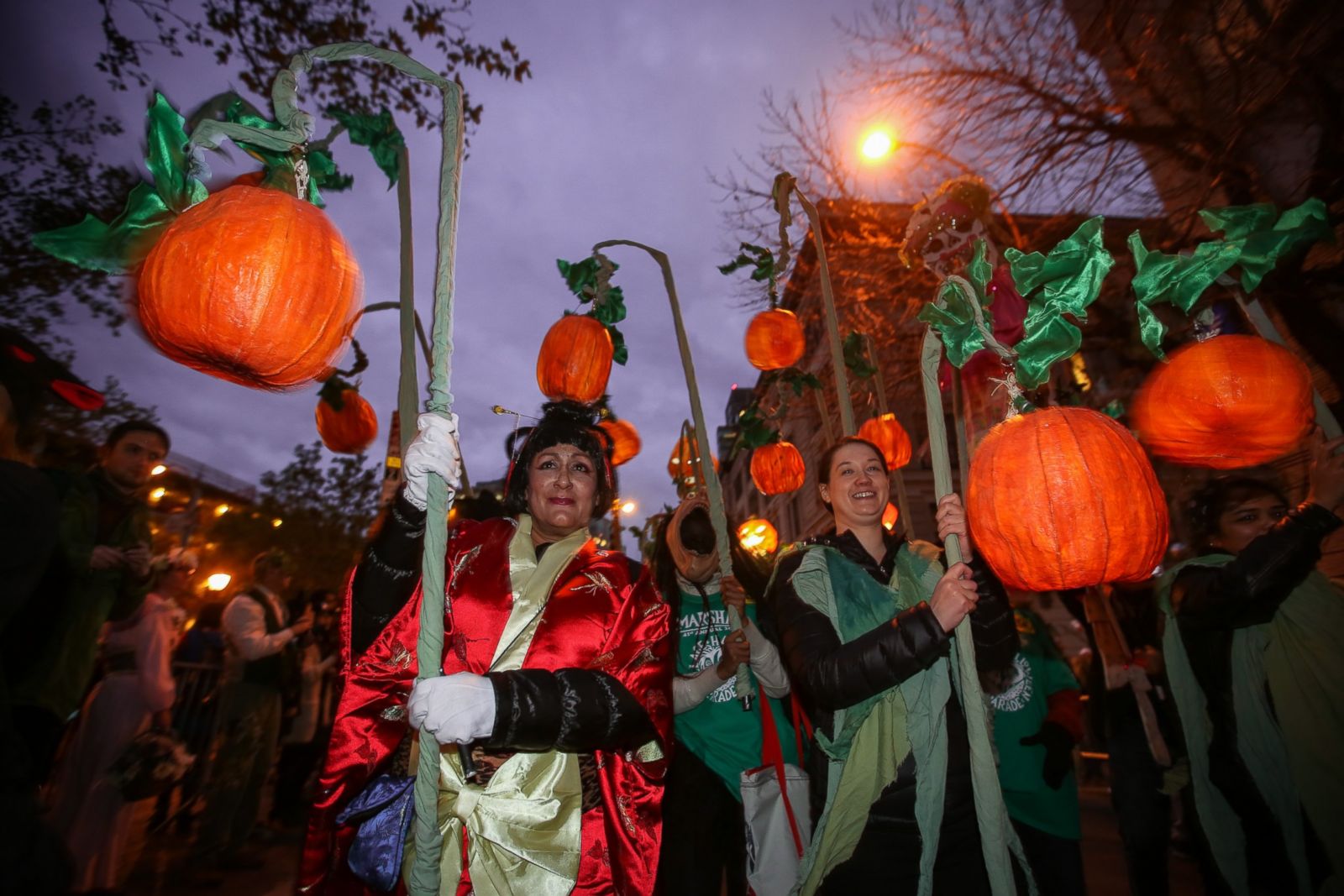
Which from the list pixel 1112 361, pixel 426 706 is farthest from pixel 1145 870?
pixel 1112 361

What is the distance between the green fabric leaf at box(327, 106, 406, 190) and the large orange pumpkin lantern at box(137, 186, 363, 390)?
0.82 feet

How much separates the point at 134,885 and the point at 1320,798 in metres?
7.50

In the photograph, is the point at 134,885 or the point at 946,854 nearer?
the point at 946,854

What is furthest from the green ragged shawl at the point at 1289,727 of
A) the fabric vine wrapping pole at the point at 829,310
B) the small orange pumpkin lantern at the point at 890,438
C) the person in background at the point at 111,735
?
the person in background at the point at 111,735

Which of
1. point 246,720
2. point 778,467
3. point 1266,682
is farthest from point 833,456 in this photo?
point 246,720

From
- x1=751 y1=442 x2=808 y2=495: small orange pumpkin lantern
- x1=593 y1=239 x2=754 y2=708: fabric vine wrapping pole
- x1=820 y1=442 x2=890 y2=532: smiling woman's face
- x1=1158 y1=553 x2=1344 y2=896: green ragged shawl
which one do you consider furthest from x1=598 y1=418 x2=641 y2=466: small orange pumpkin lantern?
x1=1158 y1=553 x2=1344 y2=896: green ragged shawl

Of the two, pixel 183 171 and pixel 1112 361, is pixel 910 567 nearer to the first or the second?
pixel 183 171

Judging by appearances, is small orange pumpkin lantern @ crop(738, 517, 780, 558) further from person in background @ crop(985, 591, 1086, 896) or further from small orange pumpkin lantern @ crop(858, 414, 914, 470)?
person in background @ crop(985, 591, 1086, 896)

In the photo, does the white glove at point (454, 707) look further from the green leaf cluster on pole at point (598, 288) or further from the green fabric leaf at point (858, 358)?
the green fabric leaf at point (858, 358)

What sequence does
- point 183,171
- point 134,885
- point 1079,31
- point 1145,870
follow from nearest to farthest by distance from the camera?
point 183,171 → point 1145,870 → point 134,885 → point 1079,31

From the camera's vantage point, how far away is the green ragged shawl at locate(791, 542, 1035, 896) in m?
2.31

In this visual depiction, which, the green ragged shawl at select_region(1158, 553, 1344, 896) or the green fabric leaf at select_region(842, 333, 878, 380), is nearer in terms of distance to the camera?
the green ragged shawl at select_region(1158, 553, 1344, 896)

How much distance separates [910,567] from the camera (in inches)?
111

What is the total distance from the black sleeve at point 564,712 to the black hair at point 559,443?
3.10 ft
